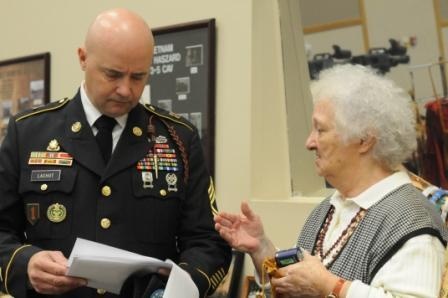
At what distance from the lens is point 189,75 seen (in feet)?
8.57

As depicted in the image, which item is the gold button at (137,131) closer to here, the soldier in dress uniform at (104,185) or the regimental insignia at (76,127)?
the soldier in dress uniform at (104,185)

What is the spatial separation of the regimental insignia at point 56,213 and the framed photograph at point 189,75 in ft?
3.74

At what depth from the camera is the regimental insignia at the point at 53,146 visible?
1504mm

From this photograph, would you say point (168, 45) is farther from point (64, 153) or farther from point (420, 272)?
point (420, 272)

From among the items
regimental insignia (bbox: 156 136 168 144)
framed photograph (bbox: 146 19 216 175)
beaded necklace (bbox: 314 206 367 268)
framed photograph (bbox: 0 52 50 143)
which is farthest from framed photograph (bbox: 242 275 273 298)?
framed photograph (bbox: 0 52 50 143)

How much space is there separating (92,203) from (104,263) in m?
0.26

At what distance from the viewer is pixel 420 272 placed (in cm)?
124

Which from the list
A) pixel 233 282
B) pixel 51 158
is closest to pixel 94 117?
pixel 51 158

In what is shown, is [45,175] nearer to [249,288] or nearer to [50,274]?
[50,274]

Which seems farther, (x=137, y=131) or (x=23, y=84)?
(x=23, y=84)

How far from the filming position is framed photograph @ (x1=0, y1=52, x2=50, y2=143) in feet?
10.4

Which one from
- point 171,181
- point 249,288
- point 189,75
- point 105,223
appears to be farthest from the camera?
point 189,75

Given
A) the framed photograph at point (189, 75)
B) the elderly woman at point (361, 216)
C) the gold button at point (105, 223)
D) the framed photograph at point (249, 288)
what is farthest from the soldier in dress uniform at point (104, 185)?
the framed photograph at point (189, 75)

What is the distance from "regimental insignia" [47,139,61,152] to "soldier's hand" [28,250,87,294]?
0.31 m
